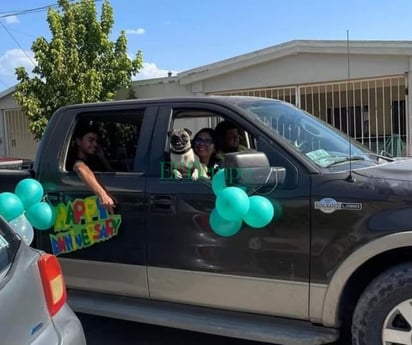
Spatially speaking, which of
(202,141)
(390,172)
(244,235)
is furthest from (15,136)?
(390,172)

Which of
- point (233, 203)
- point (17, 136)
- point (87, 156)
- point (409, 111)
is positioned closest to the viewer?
point (233, 203)

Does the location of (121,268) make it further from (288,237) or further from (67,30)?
(67,30)

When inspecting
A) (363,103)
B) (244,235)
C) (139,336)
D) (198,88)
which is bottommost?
(139,336)

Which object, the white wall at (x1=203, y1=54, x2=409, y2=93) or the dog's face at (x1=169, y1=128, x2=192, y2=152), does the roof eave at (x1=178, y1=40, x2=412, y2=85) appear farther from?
the dog's face at (x1=169, y1=128, x2=192, y2=152)

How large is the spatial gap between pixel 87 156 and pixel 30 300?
2401mm

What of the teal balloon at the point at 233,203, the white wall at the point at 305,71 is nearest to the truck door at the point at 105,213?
the teal balloon at the point at 233,203

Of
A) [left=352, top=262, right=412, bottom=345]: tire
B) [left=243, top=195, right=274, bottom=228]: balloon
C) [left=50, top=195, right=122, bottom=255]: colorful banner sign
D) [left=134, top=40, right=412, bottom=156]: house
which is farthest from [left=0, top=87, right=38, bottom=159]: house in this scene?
[left=352, top=262, right=412, bottom=345]: tire

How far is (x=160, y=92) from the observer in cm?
1466

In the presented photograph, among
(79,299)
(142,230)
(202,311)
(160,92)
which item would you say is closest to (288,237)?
(202,311)

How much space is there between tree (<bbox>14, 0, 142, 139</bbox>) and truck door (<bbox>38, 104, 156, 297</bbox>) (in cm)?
995

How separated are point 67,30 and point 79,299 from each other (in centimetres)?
1179

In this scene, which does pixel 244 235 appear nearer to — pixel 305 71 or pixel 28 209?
pixel 28 209

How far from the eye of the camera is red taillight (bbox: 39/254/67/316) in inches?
97.7

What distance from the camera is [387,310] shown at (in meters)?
3.23
